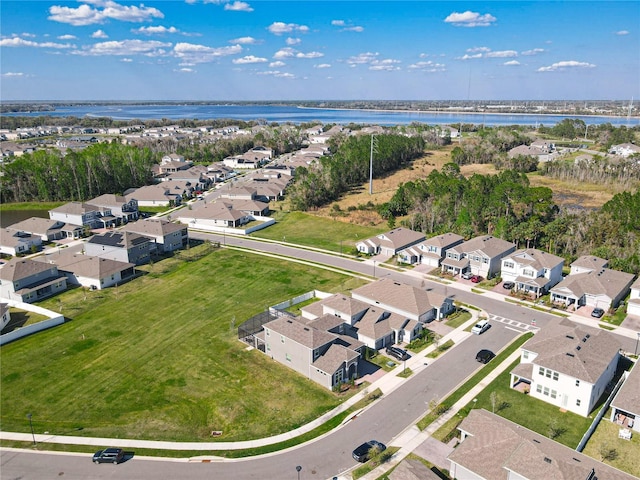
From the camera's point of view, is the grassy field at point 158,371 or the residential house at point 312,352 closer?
the grassy field at point 158,371

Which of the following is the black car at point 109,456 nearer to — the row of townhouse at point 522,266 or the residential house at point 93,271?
the residential house at point 93,271

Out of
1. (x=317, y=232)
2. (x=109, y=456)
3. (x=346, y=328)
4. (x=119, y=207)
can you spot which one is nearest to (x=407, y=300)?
(x=346, y=328)

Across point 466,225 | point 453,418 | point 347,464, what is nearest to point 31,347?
point 347,464

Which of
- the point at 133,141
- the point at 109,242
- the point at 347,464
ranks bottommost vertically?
the point at 347,464

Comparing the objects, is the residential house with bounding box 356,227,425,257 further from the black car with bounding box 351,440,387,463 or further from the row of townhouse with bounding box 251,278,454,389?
the black car with bounding box 351,440,387,463

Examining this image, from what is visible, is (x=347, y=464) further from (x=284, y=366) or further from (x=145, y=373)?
(x=145, y=373)

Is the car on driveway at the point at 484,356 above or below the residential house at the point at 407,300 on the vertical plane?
below

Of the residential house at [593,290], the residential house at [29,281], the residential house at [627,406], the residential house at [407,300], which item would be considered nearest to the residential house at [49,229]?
the residential house at [29,281]
